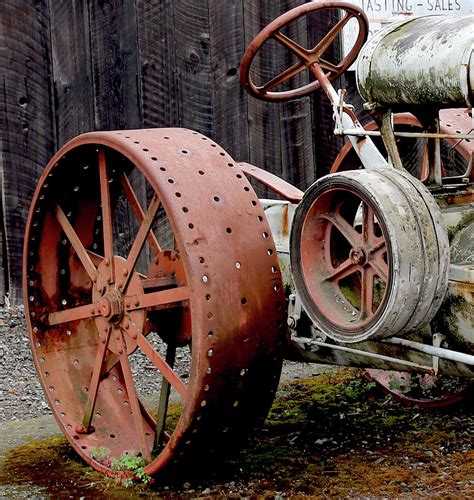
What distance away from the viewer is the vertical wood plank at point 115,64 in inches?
218

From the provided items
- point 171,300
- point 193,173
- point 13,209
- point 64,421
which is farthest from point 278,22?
point 13,209

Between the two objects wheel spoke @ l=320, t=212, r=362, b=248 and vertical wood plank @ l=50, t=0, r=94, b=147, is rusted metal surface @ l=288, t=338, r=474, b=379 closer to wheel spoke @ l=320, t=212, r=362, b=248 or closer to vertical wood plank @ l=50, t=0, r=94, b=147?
wheel spoke @ l=320, t=212, r=362, b=248

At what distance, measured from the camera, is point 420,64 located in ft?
10.1

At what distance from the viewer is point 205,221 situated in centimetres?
302

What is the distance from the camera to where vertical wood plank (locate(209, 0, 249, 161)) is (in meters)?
5.71

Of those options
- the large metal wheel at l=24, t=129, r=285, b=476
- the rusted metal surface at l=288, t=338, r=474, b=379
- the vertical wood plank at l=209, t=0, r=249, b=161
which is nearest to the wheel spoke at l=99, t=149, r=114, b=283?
the large metal wheel at l=24, t=129, r=285, b=476

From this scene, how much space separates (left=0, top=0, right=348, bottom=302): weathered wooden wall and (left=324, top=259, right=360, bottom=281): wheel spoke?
2.63 meters

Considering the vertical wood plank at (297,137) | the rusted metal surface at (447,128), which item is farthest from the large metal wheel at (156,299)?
the vertical wood plank at (297,137)

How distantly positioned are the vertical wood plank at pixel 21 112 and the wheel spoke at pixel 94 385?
86.8 inches

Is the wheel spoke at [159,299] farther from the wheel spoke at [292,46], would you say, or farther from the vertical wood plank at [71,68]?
the vertical wood plank at [71,68]

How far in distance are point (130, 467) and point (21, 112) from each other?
284 cm

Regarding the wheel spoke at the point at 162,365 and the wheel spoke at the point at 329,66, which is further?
the wheel spoke at the point at 329,66

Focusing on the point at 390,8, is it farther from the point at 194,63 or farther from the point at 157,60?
the point at 157,60

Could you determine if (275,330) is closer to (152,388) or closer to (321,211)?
(321,211)
